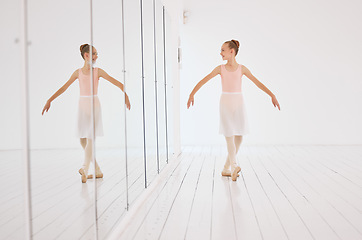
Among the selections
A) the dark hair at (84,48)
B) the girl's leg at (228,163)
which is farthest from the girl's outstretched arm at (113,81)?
the girl's leg at (228,163)

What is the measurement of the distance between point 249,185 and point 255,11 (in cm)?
411

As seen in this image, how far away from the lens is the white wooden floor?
1.32 metres

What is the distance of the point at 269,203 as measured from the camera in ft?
10.3

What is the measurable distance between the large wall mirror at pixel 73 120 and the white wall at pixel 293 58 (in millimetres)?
3952

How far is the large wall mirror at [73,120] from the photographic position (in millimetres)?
1131

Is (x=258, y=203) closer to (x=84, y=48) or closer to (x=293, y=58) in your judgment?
(x=84, y=48)

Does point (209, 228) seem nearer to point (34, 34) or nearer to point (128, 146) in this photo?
point (128, 146)

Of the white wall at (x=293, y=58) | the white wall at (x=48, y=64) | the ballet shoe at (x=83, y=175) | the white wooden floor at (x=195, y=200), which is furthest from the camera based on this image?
the white wall at (x=293, y=58)

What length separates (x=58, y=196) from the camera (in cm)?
148

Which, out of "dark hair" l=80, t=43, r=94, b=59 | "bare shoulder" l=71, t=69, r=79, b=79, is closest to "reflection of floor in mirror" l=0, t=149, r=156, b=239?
"bare shoulder" l=71, t=69, r=79, b=79

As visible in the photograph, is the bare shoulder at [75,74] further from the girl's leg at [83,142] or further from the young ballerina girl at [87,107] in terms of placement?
the girl's leg at [83,142]

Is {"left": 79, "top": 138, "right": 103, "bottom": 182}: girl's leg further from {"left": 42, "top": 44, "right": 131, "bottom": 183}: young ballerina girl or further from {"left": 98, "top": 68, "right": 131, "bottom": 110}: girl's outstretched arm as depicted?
{"left": 98, "top": 68, "right": 131, "bottom": 110}: girl's outstretched arm

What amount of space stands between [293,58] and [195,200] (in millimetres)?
4481

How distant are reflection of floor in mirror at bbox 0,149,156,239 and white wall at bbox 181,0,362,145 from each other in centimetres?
508
